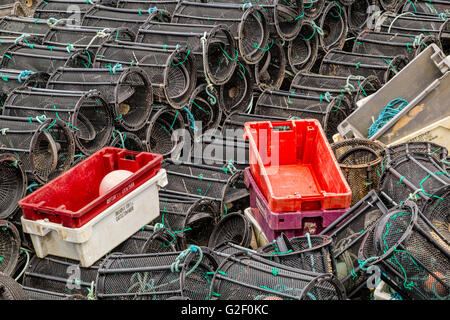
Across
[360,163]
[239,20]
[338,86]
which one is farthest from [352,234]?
[239,20]

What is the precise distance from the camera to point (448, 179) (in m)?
4.81

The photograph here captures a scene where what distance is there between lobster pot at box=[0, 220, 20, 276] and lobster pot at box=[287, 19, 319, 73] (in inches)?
175

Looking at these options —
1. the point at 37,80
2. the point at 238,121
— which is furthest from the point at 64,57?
the point at 238,121

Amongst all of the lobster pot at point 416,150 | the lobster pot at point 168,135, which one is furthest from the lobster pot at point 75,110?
the lobster pot at point 416,150

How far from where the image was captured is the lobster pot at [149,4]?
7.39 m

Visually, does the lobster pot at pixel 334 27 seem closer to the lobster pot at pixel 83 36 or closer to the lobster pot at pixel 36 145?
the lobster pot at pixel 83 36

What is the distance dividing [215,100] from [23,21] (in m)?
2.63

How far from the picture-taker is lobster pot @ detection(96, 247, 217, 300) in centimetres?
409

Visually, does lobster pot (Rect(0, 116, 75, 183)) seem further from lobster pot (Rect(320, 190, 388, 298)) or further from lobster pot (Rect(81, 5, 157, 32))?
lobster pot (Rect(320, 190, 388, 298))

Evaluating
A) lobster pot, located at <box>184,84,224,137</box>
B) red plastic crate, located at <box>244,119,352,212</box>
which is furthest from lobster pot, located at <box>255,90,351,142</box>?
red plastic crate, located at <box>244,119,352,212</box>

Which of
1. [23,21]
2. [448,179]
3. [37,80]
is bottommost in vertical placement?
[448,179]

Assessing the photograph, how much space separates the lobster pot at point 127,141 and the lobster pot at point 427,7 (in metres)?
4.84
